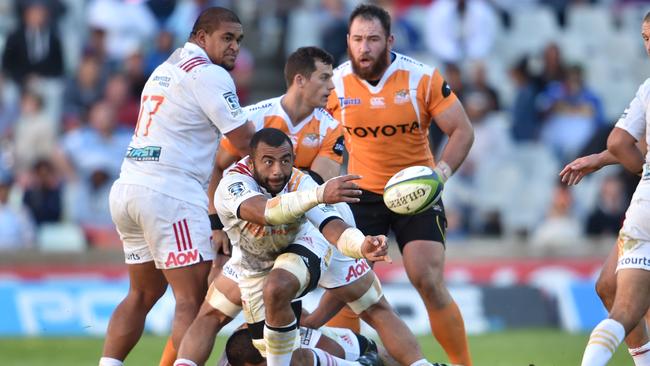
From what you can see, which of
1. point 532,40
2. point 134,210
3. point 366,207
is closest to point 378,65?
point 366,207

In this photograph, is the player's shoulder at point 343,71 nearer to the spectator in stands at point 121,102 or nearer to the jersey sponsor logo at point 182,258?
the jersey sponsor logo at point 182,258

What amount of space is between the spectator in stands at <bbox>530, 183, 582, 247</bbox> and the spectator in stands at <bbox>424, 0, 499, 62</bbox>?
2.85m

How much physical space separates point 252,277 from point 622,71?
44.9ft

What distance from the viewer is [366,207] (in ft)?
34.9

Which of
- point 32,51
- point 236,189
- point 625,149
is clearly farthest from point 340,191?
point 32,51

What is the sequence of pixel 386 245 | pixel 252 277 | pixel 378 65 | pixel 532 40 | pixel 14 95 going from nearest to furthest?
pixel 386 245 < pixel 252 277 < pixel 378 65 < pixel 14 95 < pixel 532 40

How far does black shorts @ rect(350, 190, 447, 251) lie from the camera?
1030 centimetres

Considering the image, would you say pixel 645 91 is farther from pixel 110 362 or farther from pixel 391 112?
pixel 110 362

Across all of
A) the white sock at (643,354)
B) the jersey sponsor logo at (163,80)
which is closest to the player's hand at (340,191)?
the jersey sponsor logo at (163,80)

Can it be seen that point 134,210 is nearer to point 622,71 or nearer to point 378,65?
point 378,65

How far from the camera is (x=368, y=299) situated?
920 centimetres

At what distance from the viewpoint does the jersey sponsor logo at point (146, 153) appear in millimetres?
9586

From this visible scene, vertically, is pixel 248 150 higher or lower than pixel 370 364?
higher

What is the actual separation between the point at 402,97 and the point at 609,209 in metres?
8.16
